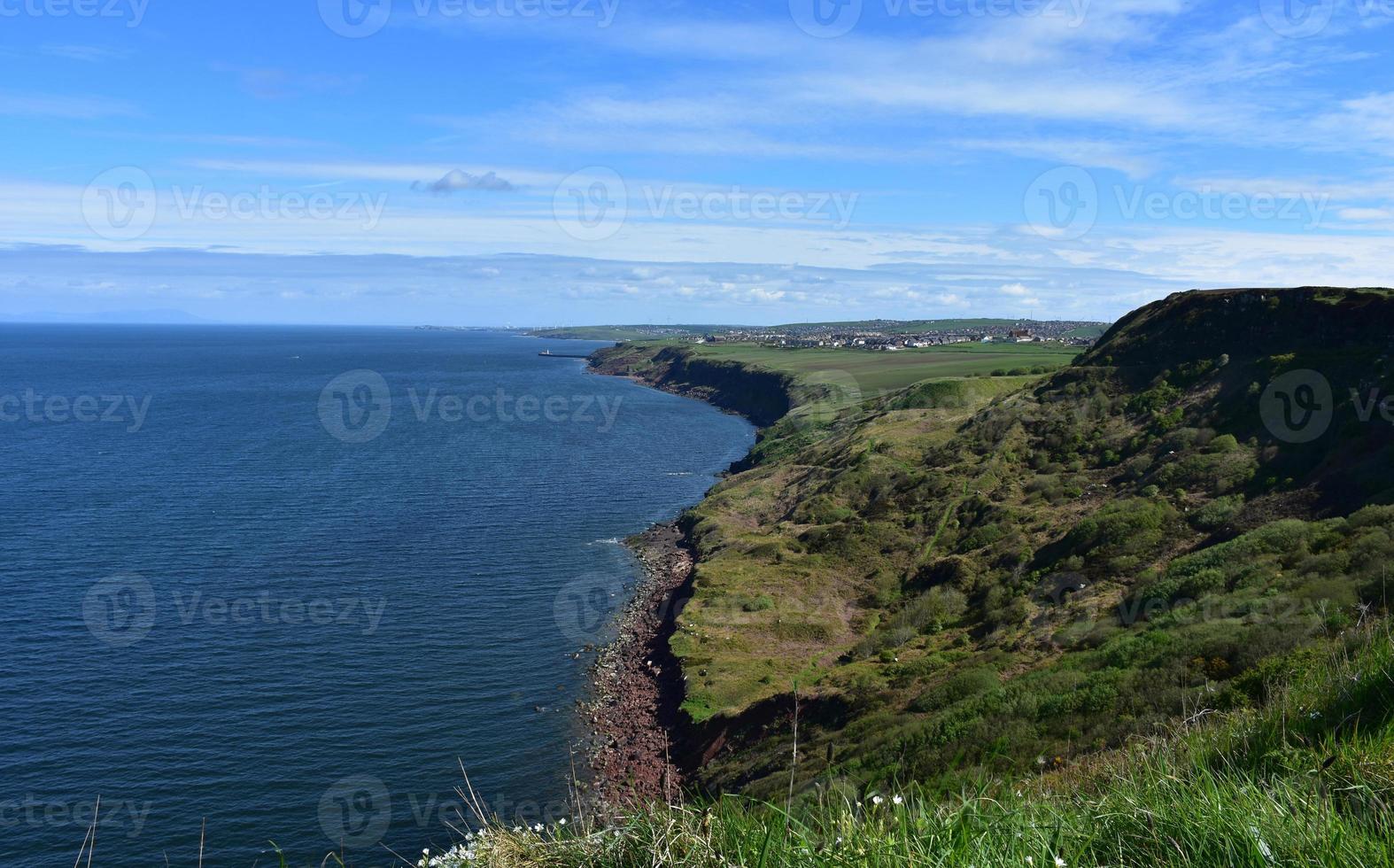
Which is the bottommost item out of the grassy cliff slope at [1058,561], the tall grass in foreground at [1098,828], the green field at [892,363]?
the grassy cliff slope at [1058,561]

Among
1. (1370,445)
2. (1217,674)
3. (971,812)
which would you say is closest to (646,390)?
(1370,445)

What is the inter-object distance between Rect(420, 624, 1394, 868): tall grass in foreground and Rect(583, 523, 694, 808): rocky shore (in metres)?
17.5

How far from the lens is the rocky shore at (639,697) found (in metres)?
29.1

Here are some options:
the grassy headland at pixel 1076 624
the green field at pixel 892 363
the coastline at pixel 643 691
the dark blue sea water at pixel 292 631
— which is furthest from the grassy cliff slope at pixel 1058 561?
the green field at pixel 892 363

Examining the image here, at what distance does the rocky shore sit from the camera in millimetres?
29062

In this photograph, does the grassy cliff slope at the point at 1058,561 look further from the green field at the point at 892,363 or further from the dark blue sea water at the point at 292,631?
the green field at the point at 892,363

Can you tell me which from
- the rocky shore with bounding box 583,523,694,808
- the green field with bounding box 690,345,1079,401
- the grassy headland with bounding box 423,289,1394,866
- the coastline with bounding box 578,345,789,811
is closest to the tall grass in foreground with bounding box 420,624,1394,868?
the grassy headland with bounding box 423,289,1394,866

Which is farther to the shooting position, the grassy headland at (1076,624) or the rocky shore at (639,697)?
the rocky shore at (639,697)

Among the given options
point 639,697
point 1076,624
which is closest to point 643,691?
point 639,697

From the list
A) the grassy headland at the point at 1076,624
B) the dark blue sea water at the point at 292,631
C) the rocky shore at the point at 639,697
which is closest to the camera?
the grassy headland at the point at 1076,624

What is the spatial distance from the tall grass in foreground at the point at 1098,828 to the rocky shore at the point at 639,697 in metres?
17.5

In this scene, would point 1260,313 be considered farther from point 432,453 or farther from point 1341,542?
point 432,453

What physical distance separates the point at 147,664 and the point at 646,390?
445 feet

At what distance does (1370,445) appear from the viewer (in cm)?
3253
